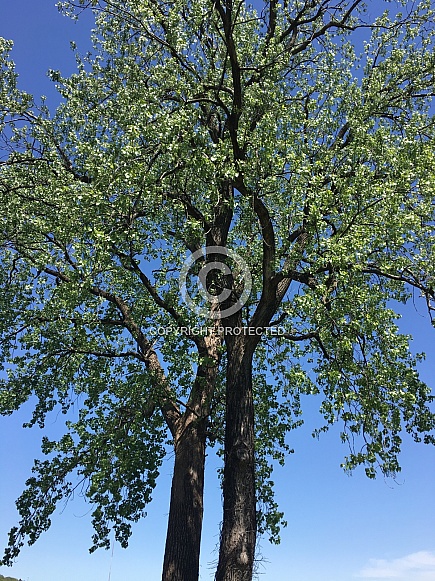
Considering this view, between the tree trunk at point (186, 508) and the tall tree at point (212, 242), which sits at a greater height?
the tall tree at point (212, 242)

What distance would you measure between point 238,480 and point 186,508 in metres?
2.52

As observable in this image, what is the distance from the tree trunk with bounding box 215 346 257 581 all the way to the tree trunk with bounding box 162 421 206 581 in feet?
7.00

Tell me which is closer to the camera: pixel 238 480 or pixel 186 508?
pixel 238 480

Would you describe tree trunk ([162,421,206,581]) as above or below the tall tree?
below

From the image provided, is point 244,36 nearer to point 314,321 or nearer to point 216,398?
point 314,321

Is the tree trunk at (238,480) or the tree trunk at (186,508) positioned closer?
the tree trunk at (238,480)

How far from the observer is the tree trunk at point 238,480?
33.4 ft

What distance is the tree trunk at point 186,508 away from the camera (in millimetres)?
12172

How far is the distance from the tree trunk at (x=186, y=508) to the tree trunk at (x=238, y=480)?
2.13 m

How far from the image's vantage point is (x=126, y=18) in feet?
41.7

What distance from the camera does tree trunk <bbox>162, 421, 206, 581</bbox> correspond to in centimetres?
1217

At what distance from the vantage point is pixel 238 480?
10898 millimetres

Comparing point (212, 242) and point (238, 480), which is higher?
point (212, 242)

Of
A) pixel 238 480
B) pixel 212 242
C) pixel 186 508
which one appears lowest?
pixel 238 480
